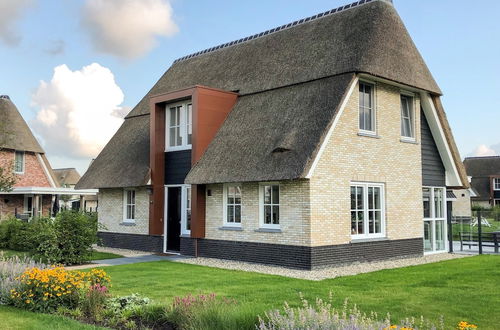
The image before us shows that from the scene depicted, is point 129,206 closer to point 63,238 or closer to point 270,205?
point 63,238

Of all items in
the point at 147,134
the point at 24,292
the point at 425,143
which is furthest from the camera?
the point at 147,134

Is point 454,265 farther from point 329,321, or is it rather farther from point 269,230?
point 329,321

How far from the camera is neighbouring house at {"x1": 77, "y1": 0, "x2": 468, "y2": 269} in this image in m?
14.0

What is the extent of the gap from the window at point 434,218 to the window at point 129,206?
37.8ft

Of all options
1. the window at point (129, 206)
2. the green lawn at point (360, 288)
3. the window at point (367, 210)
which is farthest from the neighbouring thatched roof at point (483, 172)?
the window at point (129, 206)

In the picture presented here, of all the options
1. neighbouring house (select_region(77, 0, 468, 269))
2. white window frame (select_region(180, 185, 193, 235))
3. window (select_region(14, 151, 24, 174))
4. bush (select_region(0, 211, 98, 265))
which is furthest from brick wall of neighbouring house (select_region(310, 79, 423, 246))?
window (select_region(14, 151, 24, 174))

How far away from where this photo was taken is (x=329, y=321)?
5344 millimetres

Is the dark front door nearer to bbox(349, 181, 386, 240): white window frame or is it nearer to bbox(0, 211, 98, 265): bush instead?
bbox(0, 211, 98, 265): bush

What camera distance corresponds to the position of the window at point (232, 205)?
15688 millimetres

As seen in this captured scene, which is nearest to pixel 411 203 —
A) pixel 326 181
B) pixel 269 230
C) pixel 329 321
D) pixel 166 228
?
pixel 326 181

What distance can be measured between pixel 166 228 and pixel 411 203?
900 cm

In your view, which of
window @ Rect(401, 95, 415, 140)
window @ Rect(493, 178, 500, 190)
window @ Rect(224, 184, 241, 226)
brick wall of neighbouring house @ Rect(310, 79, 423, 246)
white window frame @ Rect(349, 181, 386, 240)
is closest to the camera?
brick wall of neighbouring house @ Rect(310, 79, 423, 246)

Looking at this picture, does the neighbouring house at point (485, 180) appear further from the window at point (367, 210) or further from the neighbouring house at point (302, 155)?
the window at point (367, 210)

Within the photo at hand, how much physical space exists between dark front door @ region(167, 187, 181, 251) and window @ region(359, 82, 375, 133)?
711cm
